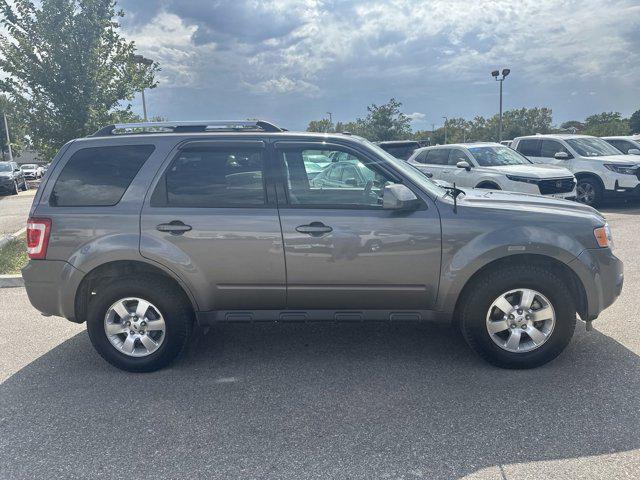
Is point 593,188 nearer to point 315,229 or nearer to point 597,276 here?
point 597,276

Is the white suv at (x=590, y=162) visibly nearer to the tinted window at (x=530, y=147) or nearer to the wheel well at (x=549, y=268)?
the tinted window at (x=530, y=147)

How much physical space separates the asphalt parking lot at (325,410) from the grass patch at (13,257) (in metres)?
2.79

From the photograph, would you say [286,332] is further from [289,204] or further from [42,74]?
[42,74]

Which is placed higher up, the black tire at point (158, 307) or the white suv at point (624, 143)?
the white suv at point (624, 143)

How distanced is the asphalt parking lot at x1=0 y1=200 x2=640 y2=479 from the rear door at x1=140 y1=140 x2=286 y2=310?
71 centimetres

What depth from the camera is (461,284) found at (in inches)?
141

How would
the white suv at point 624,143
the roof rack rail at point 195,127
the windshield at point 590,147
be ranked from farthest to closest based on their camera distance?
the white suv at point 624,143 < the windshield at point 590,147 < the roof rack rail at point 195,127

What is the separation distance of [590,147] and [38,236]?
42.5 feet

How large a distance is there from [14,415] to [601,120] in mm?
75401

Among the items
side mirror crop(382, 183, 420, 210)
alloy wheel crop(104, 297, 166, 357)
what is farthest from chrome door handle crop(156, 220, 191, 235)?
side mirror crop(382, 183, 420, 210)

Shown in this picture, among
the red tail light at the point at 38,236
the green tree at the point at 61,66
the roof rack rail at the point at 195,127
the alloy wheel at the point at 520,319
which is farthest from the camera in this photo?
the green tree at the point at 61,66

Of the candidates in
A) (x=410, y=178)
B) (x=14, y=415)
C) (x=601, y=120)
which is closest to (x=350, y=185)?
(x=410, y=178)

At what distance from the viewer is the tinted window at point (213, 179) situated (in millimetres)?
3691

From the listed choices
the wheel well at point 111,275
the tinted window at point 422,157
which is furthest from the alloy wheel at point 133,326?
the tinted window at point 422,157
